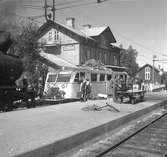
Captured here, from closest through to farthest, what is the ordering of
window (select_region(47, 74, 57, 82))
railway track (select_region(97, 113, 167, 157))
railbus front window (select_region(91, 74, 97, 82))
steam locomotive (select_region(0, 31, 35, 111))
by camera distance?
railway track (select_region(97, 113, 167, 157)) < steam locomotive (select_region(0, 31, 35, 111)) < window (select_region(47, 74, 57, 82)) < railbus front window (select_region(91, 74, 97, 82))

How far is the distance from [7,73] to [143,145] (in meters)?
6.53

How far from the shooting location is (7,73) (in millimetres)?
11852

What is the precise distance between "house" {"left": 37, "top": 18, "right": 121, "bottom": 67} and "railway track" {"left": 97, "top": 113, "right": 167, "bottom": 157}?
76.8 ft

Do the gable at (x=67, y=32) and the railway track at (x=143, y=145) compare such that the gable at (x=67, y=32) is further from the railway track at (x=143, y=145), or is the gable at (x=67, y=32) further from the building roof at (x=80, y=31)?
the railway track at (x=143, y=145)

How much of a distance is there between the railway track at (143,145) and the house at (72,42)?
23.4 m

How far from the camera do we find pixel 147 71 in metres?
84.1

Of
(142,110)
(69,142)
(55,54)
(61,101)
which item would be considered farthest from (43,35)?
(69,142)

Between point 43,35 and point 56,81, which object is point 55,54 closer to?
point 43,35

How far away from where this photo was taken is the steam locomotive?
38.4 ft

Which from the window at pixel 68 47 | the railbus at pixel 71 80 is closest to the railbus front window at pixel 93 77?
the railbus at pixel 71 80

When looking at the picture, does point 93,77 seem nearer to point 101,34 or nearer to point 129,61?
point 101,34

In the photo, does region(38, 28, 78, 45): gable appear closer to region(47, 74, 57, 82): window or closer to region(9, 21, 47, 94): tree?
region(9, 21, 47, 94): tree

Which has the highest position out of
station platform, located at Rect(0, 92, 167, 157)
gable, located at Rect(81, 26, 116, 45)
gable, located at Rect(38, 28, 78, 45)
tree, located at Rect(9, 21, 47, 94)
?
gable, located at Rect(81, 26, 116, 45)

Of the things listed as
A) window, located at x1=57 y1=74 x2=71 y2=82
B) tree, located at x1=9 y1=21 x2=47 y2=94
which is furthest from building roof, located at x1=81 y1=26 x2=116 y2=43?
window, located at x1=57 y1=74 x2=71 y2=82
